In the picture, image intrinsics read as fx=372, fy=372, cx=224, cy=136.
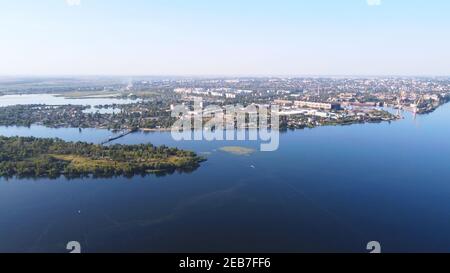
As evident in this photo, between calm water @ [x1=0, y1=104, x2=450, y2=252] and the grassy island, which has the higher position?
the grassy island

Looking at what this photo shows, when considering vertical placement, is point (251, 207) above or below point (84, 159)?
below

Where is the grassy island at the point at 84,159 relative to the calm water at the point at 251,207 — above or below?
above

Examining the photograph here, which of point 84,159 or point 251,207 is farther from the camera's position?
point 84,159

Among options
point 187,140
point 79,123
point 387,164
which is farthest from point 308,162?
point 79,123
